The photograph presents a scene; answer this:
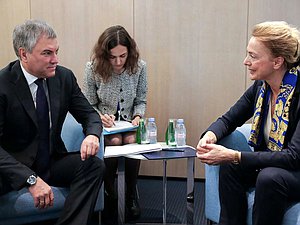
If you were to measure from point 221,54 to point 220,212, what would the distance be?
5.57ft

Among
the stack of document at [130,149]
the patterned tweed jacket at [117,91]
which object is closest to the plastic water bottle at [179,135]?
the stack of document at [130,149]

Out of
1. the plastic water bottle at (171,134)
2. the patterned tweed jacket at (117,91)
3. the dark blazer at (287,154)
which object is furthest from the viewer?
the patterned tweed jacket at (117,91)

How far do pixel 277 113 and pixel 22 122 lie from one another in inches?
56.7

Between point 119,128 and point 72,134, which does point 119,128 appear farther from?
point 72,134

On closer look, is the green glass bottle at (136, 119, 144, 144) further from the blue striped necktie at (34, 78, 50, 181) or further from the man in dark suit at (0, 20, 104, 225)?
the blue striped necktie at (34, 78, 50, 181)

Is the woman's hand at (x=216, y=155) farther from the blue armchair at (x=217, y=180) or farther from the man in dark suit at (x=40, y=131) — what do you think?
the man in dark suit at (x=40, y=131)

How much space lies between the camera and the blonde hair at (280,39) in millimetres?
2188

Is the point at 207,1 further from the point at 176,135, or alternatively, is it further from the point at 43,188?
the point at 43,188

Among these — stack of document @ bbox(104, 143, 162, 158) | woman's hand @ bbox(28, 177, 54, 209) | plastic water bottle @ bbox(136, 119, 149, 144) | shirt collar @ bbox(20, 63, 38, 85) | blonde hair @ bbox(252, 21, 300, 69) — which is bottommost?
woman's hand @ bbox(28, 177, 54, 209)

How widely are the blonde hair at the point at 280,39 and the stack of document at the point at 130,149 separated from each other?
970mm

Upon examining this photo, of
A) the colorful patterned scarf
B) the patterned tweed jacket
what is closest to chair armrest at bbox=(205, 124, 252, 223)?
the colorful patterned scarf

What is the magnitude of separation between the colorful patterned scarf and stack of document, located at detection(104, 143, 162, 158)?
0.64m

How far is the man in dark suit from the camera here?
2.24 m

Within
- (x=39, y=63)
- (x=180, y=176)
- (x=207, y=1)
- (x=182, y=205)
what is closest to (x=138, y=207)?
(x=182, y=205)
